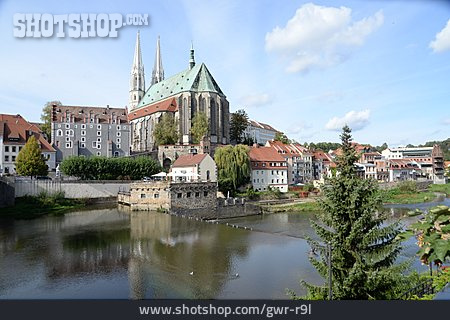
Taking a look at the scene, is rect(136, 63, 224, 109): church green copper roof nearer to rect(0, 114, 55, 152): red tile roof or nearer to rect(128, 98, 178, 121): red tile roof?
rect(128, 98, 178, 121): red tile roof

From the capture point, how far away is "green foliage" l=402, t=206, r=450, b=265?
3227 millimetres

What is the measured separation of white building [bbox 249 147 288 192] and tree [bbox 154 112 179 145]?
15.5 metres

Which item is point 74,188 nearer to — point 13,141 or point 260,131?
point 13,141

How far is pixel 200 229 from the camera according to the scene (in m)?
27.6

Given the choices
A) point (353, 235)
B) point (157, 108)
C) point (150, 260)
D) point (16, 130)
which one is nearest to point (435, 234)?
point (353, 235)

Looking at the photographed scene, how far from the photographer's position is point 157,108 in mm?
71625

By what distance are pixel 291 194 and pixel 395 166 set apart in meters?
37.8

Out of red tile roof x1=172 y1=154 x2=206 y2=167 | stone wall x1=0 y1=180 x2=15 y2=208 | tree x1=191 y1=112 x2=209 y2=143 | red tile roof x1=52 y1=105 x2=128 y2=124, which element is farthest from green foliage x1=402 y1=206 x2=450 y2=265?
red tile roof x1=52 y1=105 x2=128 y2=124

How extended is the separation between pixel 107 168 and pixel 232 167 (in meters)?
15.9

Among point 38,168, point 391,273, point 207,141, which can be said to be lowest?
point 391,273

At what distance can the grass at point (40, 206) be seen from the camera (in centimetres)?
3383
